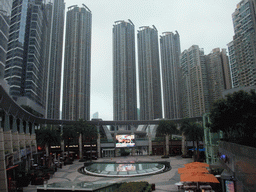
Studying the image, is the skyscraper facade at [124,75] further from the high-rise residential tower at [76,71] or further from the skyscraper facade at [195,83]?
the skyscraper facade at [195,83]

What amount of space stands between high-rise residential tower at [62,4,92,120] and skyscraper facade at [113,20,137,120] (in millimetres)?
20467

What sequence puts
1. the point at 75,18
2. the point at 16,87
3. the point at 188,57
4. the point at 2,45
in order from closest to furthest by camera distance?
the point at 2,45
the point at 16,87
the point at 188,57
the point at 75,18

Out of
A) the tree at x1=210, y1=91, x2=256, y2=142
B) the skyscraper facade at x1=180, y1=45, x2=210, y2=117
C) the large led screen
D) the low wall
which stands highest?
the skyscraper facade at x1=180, y1=45, x2=210, y2=117

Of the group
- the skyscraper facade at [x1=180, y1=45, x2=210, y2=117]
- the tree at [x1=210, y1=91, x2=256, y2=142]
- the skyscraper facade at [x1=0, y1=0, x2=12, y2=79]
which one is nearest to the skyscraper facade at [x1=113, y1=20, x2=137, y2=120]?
the skyscraper facade at [x1=180, y1=45, x2=210, y2=117]

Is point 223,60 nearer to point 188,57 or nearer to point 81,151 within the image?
point 188,57

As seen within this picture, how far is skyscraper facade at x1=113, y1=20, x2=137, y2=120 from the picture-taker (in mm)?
133875

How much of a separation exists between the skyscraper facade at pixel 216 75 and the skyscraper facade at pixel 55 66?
10446 centimetres

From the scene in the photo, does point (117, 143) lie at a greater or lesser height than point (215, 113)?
lesser

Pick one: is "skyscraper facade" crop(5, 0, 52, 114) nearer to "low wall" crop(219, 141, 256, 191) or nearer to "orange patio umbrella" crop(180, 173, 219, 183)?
"orange patio umbrella" crop(180, 173, 219, 183)

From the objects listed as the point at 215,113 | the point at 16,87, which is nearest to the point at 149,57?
the point at 16,87

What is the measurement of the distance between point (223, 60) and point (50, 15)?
10760 centimetres

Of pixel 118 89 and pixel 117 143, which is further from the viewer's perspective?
pixel 118 89

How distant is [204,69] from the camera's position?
111938 millimetres

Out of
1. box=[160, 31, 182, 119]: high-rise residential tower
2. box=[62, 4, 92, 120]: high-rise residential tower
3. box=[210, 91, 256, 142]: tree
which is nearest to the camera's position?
box=[210, 91, 256, 142]: tree
